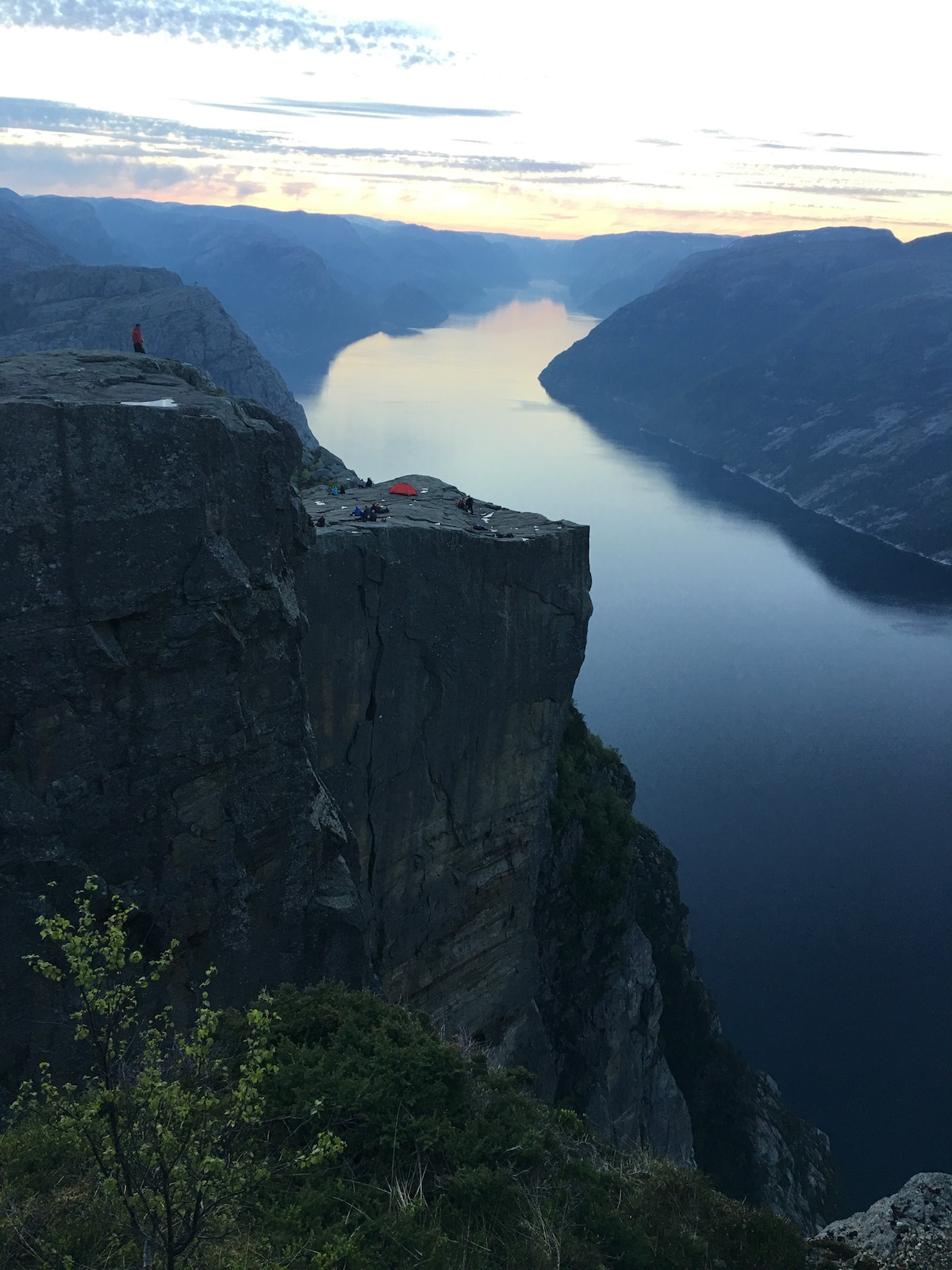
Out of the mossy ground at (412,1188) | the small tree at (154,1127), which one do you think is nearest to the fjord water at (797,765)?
the mossy ground at (412,1188)

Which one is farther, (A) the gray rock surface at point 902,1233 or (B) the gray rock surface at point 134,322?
(B) the gray rock surface at point 134,322

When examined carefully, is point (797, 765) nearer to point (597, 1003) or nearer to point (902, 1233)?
point (597, 1003)

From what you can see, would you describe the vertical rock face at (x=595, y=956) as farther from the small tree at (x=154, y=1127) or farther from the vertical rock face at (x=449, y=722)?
the small tree at (x=154, y=1127)

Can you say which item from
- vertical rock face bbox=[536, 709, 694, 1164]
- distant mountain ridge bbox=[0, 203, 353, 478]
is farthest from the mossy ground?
distant mountain ridge bbox=[0, 203, 353, 478]

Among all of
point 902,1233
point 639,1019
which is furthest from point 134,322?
point 902,1233

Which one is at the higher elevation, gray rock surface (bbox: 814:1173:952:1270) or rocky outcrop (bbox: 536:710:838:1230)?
gray rock surface (bbox: 814:1173:952:1270)

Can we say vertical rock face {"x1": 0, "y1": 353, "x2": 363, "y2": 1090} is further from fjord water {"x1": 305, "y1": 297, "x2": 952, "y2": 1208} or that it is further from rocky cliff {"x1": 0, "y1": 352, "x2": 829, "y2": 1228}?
fjord water {"x1": 305, "y1": 297, "x2": 952, "y2": 1208}
